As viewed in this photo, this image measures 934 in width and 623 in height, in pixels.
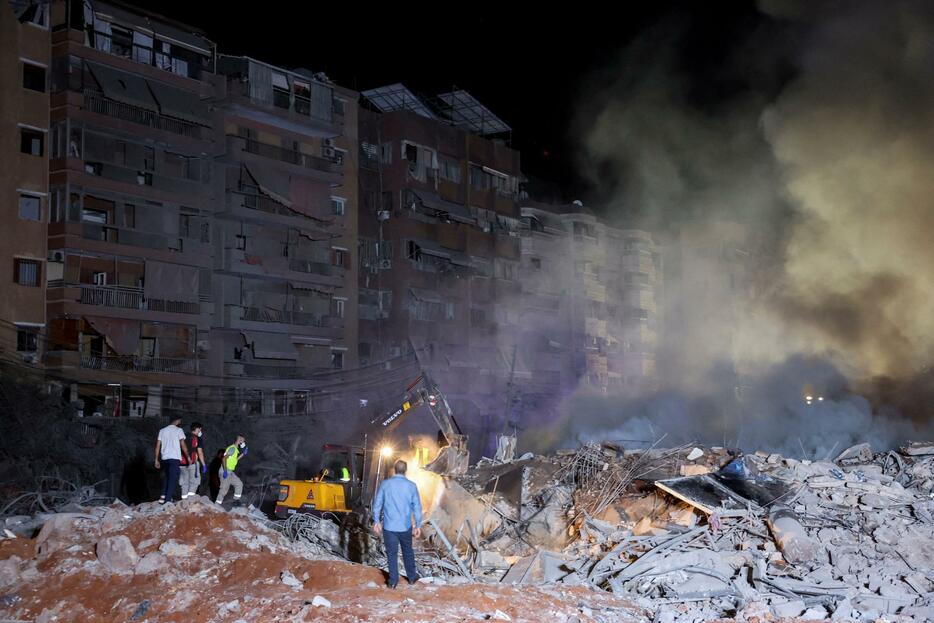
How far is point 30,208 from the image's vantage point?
1324 inches

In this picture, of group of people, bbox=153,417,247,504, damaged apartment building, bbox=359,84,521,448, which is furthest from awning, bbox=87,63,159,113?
group of people, bbox=153,417,247,504

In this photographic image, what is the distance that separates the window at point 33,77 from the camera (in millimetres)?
33906

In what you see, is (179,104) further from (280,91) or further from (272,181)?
(280,91)

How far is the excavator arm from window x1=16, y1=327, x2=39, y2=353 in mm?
17164

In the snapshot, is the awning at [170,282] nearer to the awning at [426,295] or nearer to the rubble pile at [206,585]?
the awning at [426,295]

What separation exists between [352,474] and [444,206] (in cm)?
3157

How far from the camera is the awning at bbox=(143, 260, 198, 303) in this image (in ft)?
116

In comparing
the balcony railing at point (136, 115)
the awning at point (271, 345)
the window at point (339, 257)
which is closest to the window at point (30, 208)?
the balcony railing at point (136, 115)

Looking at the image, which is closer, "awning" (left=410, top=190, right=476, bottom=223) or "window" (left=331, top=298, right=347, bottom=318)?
"window" (left=331, top=298, right=347, bottom=318)

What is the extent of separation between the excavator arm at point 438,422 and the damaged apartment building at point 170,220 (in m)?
15.6

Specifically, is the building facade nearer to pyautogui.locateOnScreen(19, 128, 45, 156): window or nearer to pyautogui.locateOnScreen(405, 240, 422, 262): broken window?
pyautogui.locateOnScreen(19, 128, 45, 156): window

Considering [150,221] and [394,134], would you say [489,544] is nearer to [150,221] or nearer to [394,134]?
[150,221]

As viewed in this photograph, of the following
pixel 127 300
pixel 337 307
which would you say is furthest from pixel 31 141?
pixel 337 307

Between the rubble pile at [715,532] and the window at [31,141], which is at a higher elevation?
the window at [31,141]
